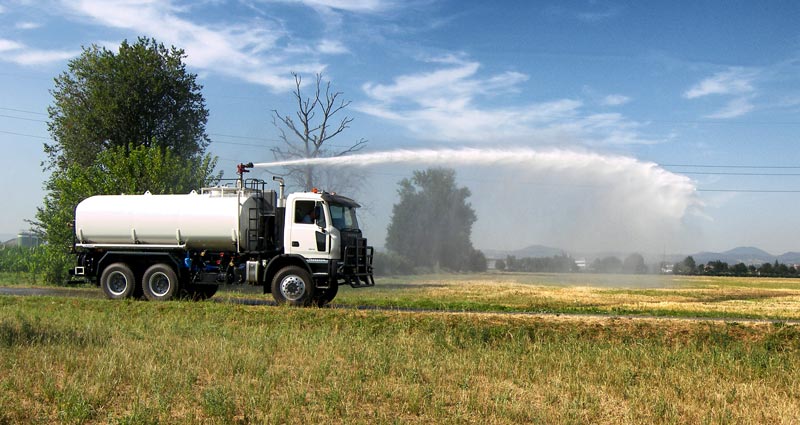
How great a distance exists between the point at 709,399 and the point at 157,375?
9.78m

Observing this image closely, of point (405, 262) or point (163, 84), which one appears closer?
point (163, 84)

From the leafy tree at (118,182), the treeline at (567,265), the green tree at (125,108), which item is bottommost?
the treeline at (567,265)

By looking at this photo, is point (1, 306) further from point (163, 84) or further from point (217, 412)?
point (163, 84)

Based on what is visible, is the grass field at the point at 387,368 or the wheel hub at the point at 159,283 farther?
the wheel hub at the point at 159,283

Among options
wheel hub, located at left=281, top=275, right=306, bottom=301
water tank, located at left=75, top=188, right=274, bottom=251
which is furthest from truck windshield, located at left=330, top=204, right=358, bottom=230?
water tank, located at left=75, top=188, right=274, bottom=251

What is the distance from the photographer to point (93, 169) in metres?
40.9

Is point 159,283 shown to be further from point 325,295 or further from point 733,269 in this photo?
point 733,269

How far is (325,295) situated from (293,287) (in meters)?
1.62

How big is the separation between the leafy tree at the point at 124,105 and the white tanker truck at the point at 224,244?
20.9m

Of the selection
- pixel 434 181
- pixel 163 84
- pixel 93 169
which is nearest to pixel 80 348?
pixel 93 169

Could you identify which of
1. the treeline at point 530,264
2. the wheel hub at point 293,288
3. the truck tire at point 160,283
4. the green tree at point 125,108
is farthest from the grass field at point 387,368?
the treeline at point 530,264

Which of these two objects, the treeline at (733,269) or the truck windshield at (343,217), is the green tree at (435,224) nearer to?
the treeline at (733,269)

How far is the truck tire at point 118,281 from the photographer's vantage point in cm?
2655

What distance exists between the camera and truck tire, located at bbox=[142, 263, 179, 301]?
25.9 m
